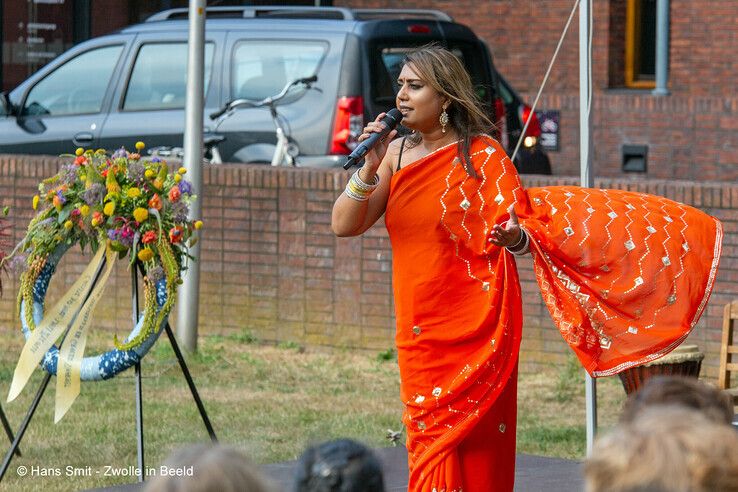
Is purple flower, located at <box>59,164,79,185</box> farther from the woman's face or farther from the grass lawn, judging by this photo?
the woman's face

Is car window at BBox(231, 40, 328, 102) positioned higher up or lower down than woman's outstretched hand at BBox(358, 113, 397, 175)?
higher up

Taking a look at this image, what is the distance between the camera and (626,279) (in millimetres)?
5793

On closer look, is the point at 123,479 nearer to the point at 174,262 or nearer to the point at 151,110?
the point at 174,262

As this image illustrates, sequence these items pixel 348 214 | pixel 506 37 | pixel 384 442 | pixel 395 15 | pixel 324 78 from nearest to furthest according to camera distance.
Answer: pixel 348 214, pixel 384 442, pixel 324 78, pixel 395 15, pixel 506 37

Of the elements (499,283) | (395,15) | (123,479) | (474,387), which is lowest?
(123,479)

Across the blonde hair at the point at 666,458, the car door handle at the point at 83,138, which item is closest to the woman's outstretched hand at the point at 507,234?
the blonde hair at the point at 666,458

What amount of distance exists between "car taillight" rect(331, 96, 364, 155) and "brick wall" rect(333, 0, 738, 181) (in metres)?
7.33

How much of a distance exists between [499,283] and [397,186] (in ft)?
1.65

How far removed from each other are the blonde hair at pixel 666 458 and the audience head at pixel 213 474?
60 centimetres

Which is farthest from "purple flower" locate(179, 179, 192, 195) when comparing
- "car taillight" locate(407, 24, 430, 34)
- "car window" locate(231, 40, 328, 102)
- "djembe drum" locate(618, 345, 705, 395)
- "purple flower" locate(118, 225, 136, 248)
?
"car taillight" locate(407, 24, 430, 34)

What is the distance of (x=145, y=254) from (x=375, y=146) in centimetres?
178

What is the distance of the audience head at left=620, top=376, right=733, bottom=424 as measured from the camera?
3.25 m

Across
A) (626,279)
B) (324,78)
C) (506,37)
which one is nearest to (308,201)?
(324,78)

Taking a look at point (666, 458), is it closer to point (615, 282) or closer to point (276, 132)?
point (615, 282)
